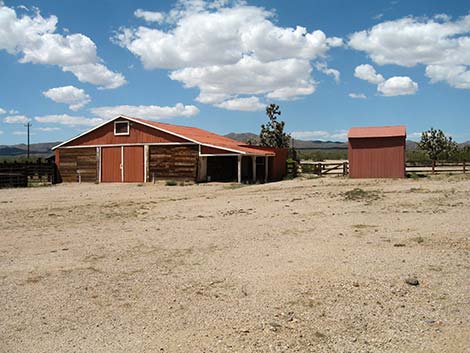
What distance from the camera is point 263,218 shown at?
12.7 m

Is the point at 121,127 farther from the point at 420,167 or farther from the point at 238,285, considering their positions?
the point at 238,285

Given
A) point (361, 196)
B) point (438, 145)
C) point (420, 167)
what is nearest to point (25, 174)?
point (361, 196)

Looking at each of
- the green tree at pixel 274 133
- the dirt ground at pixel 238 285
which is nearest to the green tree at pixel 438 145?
the green tree at pixel 274 133

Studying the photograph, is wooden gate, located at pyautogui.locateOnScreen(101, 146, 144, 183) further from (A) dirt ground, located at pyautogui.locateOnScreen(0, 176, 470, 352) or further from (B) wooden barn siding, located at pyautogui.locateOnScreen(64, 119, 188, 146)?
(A) dirt ground, located at pyautogui.locateOnScreen(0, 176, 470, 352)

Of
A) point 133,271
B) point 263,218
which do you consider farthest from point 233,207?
point 133,271

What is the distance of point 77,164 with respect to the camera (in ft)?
105

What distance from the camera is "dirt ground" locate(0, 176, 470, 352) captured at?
4.55m

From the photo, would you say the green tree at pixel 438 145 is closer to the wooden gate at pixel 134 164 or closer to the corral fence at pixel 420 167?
the corral fence at pixel 420 167

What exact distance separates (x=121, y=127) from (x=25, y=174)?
21.8 feet

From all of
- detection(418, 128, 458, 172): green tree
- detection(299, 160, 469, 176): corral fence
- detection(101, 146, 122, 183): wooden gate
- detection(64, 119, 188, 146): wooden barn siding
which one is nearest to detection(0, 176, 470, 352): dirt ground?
detection(64, 119, 188, 146): wooden barn siding

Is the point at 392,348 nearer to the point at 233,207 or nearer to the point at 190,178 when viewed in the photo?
the point at 233,207

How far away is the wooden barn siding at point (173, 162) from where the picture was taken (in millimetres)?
28469

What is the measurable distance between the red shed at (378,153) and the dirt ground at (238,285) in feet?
54.7

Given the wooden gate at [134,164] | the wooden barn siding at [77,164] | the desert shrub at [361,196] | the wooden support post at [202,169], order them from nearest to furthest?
the desert shrub at [361,196] < the wooden support post at [202,169] < the wooden gate at [134,164] < the wooden barn siding at [77,164]
